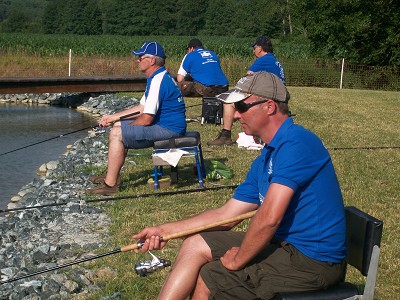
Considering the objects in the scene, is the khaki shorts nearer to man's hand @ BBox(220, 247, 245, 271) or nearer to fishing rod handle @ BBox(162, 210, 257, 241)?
man's hand @ BBox(220, 247, 245, 271)

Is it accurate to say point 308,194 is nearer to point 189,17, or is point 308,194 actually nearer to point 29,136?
point 29,136

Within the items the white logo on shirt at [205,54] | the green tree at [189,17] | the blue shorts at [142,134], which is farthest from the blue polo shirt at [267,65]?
the green tree at [189,17]

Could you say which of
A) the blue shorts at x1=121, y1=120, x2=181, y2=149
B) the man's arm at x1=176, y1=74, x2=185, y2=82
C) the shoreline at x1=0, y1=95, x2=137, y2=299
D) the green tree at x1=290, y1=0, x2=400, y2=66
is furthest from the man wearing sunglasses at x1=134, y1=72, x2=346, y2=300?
the green tree at x1=290, y1=0, x2=400, y2=66

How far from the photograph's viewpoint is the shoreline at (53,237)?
219 inches

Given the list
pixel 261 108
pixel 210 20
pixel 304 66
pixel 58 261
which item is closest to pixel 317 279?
pixel 261 108

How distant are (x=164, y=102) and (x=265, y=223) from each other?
15.8ft

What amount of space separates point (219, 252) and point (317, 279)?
1.80ft

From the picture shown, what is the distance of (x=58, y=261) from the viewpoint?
636cm

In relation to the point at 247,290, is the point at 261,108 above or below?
above

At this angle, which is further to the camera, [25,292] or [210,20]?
[210,20]

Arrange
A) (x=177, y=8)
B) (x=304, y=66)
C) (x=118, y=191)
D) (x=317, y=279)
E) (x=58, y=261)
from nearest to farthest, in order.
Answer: (x=317, y=279) → (x=58, y=261) → (x=118, y=191) → (x=304, y=66) → (x=177, y=8)

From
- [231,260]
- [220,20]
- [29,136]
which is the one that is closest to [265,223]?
[231,260]

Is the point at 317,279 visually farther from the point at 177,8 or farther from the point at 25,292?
the point at 177,8

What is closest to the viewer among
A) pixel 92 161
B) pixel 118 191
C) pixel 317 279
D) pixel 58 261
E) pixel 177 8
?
pixel 317 279
